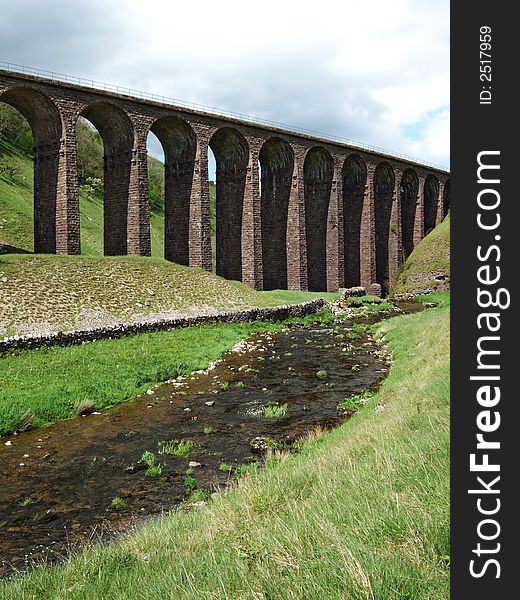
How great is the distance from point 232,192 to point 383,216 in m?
28.0

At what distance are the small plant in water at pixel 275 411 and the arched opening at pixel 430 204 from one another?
71660 mm

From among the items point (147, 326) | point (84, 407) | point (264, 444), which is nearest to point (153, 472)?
point (264, 444)

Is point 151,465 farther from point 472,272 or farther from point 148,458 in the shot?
point 472,272

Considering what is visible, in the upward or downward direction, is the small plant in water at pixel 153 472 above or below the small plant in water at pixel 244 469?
below

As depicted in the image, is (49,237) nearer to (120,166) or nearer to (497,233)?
(120,166)

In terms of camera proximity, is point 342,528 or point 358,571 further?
point 342,528

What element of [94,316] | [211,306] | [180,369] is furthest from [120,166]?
[180,369]

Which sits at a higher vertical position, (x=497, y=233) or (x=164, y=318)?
(x=497, y=233)

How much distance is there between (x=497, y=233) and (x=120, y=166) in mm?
45595

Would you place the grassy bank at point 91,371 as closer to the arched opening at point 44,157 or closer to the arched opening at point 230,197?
the arched opening at point 44,157

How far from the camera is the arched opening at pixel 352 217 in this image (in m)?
68.5

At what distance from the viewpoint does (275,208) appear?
59656mm

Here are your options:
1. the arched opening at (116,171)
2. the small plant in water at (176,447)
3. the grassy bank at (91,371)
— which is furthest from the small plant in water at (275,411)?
the arched opening at (116,171)

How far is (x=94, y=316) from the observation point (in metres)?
29.3
